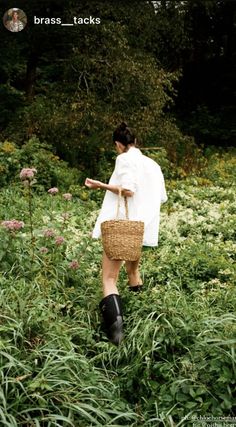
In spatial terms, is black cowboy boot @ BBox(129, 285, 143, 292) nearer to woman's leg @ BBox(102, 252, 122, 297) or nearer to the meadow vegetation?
the meadow vegetation

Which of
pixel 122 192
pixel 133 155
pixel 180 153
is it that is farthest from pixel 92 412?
pixel 180 153

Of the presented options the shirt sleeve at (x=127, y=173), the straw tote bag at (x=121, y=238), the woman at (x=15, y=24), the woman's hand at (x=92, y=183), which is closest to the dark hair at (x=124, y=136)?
the shirt sleeve at (x=127, y=173)

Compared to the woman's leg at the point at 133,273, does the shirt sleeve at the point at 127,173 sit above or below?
above

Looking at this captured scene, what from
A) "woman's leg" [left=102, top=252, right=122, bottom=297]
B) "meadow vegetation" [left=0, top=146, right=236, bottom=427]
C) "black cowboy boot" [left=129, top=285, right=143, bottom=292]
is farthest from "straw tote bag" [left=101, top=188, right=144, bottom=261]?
"black cowboy boot" [left=129, top=285, right=143, bottom=292]

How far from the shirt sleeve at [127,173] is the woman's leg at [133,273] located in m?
0.64

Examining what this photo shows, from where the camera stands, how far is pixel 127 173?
477 centimetres

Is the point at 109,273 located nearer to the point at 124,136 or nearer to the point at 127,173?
the point at 127,173

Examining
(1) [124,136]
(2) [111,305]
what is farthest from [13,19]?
(2) [111,305]

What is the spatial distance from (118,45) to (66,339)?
832 centimetres

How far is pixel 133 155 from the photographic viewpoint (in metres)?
4.89

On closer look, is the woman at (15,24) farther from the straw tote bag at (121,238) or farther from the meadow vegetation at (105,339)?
the straw tote bag at (121,238)

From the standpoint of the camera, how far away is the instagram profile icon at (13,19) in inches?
476

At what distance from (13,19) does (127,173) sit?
27.8 feet

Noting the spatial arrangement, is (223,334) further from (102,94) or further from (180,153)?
(180,153)
